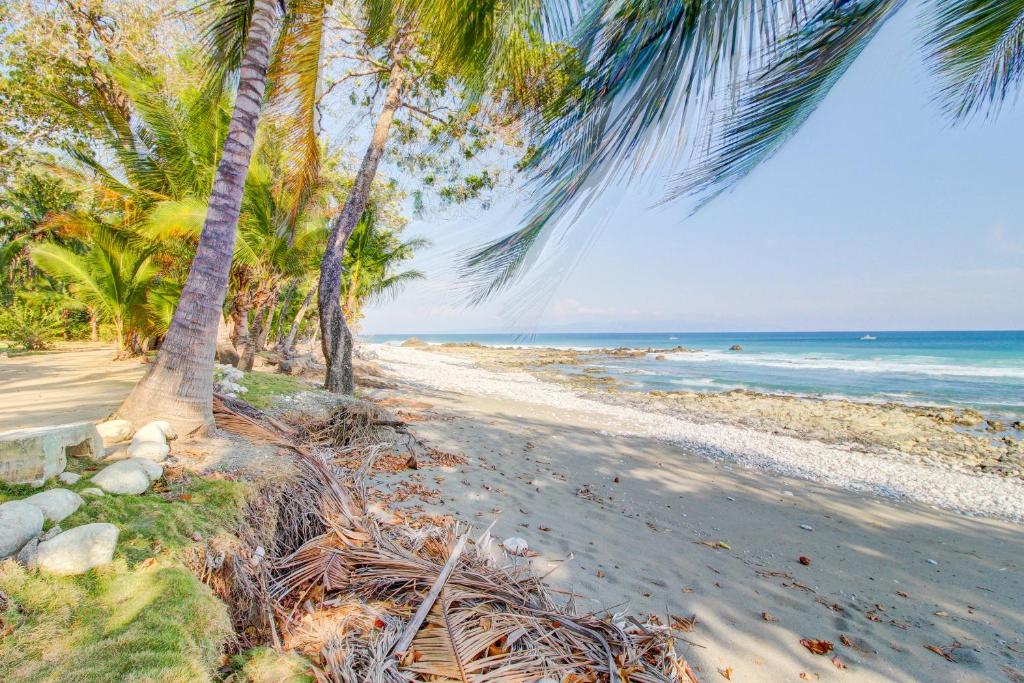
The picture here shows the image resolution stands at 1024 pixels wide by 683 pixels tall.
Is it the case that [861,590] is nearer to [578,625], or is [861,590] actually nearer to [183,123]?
[578,625]

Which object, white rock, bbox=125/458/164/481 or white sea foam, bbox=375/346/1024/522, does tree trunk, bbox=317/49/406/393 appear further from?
white sea foam, bbox=375/346/1024/522

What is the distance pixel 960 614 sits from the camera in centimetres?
283

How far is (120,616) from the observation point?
4.14 ft

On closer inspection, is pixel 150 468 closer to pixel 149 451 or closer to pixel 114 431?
pixel 149 451

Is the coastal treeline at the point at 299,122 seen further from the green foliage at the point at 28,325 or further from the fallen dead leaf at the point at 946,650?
the fallen dead leaf at the point at 946,650

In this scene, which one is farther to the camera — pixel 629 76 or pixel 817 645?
pixel 817 645

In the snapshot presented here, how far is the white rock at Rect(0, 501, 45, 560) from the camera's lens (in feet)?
4.46

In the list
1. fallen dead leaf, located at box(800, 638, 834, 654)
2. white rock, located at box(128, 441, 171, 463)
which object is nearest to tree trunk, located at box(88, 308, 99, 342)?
white rock, located at box(128, 441, 171, 463)

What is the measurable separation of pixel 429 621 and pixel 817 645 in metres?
2.14

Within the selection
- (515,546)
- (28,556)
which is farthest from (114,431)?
(515,546)

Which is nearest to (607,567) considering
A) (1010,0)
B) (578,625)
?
(578,625)

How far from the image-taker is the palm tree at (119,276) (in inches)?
318

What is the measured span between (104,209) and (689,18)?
39.2ft

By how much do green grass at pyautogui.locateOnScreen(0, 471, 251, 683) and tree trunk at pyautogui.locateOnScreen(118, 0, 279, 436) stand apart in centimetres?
111
